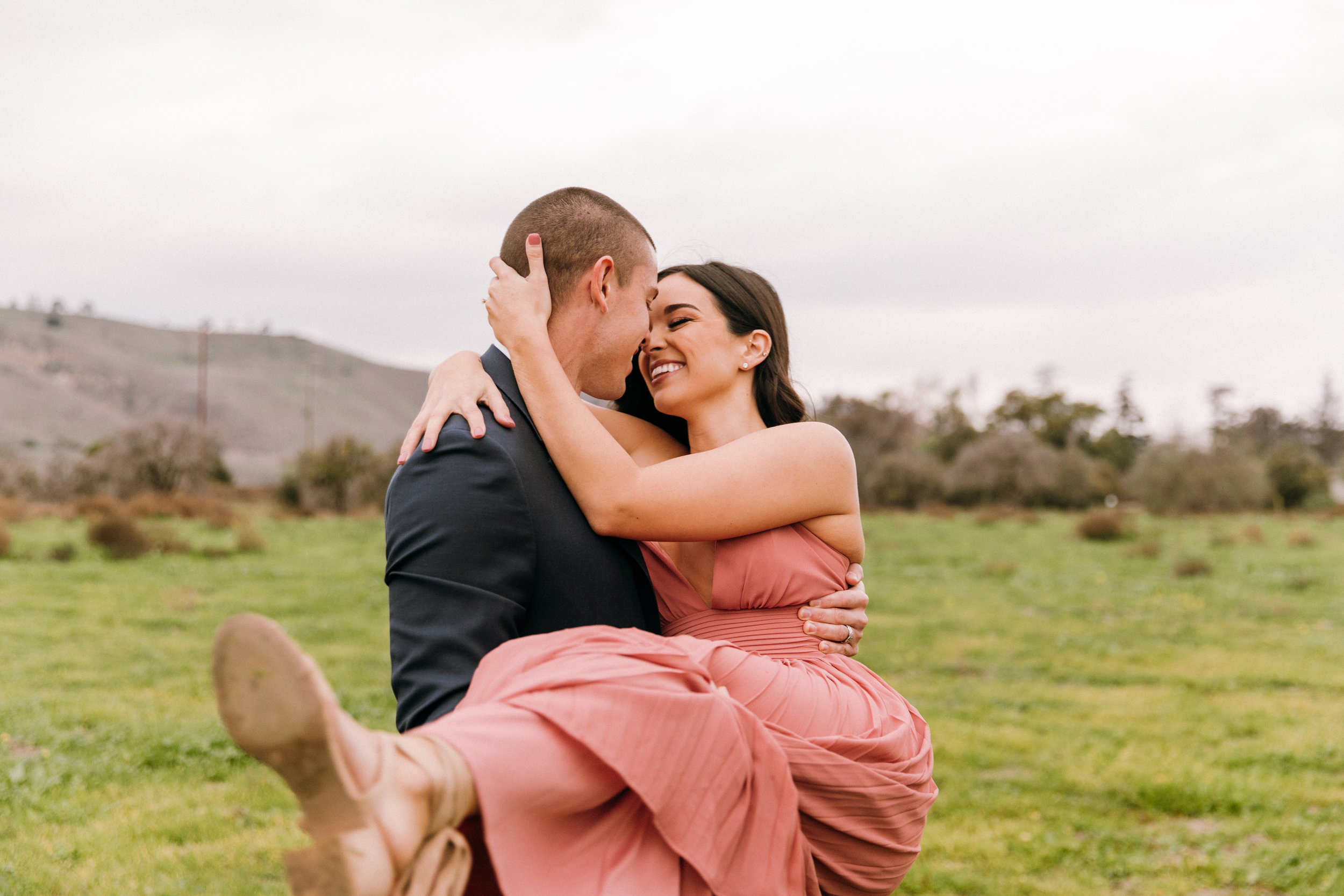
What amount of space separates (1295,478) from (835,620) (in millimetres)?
44138

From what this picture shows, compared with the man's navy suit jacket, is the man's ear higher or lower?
higher

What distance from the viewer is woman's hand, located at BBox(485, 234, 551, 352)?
9.89 feet

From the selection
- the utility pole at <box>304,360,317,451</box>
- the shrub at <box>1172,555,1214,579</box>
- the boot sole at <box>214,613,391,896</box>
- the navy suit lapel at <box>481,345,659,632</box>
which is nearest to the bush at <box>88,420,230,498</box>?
the shrub at <box>1172,555,1214,579</box>

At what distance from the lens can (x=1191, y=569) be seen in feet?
Answer: 64.5

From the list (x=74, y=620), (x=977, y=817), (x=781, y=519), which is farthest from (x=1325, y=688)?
(x=74, y=620)

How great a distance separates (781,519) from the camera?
10.6ft

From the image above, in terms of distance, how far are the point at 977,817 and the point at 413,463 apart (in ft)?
19.4

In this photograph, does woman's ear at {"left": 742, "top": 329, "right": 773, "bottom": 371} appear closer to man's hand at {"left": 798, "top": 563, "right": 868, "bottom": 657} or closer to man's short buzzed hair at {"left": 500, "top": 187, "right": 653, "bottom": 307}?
man's short buzzed hair at {"left": 500, "top": 187, "right": 653, "bottom": 307}

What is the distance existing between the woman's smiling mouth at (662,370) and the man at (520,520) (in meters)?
0.32

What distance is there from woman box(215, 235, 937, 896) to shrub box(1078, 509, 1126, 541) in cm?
2522

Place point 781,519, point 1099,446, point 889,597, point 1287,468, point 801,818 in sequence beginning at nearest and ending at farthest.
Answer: point 801,818, point 781,519, point 889,597, point 1287,468, point 1099,446

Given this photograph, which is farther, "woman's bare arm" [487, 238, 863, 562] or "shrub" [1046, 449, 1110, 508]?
"shrub" [1046, 449, 1110, 508]

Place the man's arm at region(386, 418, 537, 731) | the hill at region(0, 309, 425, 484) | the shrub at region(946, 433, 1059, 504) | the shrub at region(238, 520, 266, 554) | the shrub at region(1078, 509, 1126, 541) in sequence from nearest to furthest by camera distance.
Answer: the man's arm at region(386, 418, 537, 731)
the shrub at region(238, 520, 266, 554)
the shrub at region(1078, 509, 1126, 541)
the shrub at region(946, 433, 1059, 504)
the hill at region(0, 309, 425, 484)

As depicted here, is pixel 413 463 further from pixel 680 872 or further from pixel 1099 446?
pixel 1099 446
